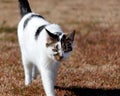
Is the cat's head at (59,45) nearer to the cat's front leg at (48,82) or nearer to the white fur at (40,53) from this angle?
the white fur at (40,53)

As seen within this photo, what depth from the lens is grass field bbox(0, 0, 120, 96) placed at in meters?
10.7

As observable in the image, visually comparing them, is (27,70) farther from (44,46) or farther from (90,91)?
(44,46)

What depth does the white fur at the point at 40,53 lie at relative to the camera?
880 cm

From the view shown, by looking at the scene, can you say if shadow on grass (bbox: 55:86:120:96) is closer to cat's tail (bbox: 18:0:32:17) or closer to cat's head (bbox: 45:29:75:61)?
cat's tail (bbox: 18:0:32:17)

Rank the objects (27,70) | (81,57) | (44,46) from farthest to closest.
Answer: (81,57) → (27,70) → (44,46)

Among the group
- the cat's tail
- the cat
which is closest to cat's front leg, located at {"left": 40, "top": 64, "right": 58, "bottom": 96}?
the cat

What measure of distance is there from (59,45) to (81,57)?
21.8 ft

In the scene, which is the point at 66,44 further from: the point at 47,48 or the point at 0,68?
→ the point at 0,68

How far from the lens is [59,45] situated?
8.11m

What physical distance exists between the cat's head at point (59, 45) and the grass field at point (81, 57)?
2.11m

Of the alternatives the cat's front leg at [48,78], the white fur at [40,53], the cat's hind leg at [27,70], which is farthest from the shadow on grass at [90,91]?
the cat's front leg at [48,78]

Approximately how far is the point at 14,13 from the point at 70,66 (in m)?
17.0

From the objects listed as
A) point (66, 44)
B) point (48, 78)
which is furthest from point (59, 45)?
point (48, 78)

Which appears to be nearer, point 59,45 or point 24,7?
point 59,45
